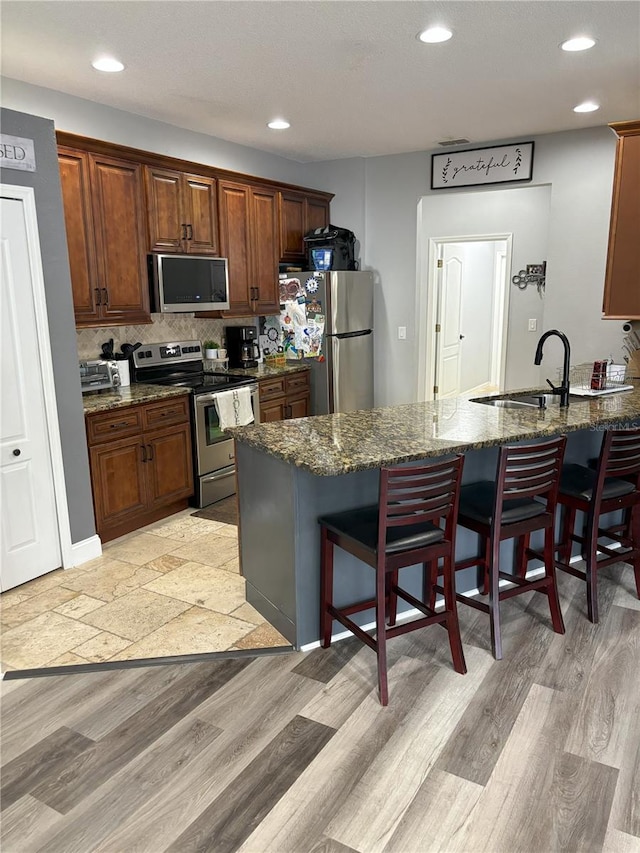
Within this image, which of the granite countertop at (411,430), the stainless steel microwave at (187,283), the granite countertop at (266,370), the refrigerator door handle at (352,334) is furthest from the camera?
the refrigerator door handle at (352,334)

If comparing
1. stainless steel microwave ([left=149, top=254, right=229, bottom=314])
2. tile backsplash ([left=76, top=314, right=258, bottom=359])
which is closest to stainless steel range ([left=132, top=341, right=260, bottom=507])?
tile backsplash ([left=76, top=314, right=258, bottom=359])

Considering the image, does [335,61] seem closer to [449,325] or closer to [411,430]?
[411,430]

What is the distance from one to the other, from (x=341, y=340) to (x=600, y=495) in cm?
326

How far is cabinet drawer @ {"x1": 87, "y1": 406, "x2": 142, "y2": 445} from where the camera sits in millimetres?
3805

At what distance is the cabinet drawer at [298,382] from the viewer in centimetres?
559

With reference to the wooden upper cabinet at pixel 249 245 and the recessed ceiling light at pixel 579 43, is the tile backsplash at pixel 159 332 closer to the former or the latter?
the wooden upper cabinet at pixel 249 245

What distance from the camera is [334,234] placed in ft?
19.1

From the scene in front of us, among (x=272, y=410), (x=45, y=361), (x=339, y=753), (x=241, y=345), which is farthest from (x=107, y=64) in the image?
(x=339, y=753)

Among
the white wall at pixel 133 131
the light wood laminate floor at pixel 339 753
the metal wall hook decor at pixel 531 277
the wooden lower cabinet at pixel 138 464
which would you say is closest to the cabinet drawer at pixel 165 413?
the wooden lower cabinet at pixel 138 464

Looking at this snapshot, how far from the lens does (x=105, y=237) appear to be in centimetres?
411

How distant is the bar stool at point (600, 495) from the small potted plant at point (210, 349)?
308cm

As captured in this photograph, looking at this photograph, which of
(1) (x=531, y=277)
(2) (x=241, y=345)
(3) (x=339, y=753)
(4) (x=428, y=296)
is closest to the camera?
(3) (x=339, y=753)

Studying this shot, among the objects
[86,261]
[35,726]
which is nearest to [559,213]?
[86,261]

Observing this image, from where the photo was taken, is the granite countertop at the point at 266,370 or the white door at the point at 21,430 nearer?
the white door at the point at 21,430
